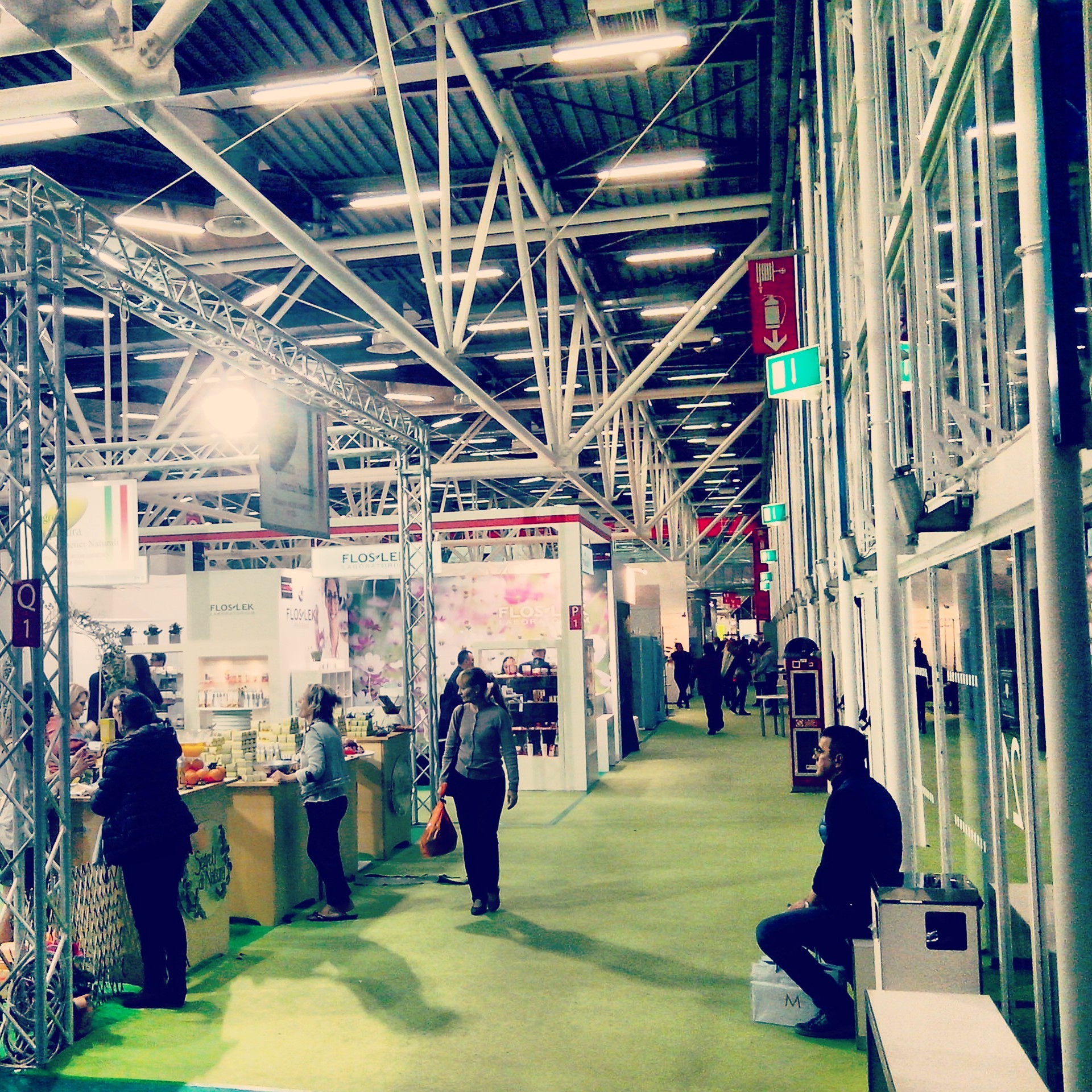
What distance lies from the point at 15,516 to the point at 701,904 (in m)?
4.76

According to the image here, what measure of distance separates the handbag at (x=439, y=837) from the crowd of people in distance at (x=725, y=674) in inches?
411

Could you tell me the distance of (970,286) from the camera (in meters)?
3.55

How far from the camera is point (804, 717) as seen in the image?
1112 centimetres

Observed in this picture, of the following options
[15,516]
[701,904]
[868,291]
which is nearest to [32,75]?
[15,516]

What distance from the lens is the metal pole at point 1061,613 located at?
2.30 meters

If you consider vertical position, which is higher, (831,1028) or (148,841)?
(148,841)

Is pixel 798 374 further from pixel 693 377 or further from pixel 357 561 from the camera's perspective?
pixel 693 377

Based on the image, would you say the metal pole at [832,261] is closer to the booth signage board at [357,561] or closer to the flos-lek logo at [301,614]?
the booth signage board at [357,561]

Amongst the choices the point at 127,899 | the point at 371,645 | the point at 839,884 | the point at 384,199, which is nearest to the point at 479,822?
the point at 127,899

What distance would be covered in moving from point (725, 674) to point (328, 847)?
15.9 meters

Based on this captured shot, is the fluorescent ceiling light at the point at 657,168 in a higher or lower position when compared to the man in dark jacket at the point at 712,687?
higher

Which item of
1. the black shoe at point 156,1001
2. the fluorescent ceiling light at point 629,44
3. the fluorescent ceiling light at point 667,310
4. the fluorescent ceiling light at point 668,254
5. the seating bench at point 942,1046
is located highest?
the fluorescent ceiling light at point 667,310

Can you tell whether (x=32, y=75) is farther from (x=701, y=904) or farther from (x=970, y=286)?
(x=701, y=904)

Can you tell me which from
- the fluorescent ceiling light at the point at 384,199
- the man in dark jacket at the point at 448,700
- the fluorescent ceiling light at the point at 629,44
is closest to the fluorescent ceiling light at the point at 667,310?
the fluorescent ceiling light at the point at 384,199
